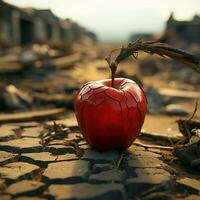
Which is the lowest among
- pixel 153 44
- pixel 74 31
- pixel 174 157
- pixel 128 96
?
pixel 74 31

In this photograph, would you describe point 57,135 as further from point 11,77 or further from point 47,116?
point 11,77

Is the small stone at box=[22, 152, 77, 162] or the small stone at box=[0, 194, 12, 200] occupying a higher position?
the small stone at box=[0, 194, 12, 200]

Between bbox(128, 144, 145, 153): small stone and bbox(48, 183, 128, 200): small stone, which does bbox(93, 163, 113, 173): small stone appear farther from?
bbox(128, 144, 145, 153): small stone

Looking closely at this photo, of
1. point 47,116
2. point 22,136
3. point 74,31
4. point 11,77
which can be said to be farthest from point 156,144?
point 74,31

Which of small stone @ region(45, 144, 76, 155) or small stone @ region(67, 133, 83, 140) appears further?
small stone @ region(67, 133, 83, 140)

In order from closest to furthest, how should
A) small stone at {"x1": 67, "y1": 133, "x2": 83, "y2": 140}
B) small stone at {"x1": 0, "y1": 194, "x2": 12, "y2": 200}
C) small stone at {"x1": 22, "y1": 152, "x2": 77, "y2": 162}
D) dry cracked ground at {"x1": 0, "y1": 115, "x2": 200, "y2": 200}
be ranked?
small stone at {"x1": 0, "y1": 194, "x2": 12, "y2": 200}, dry cracked ground at {"x1": 0, "y1": 115, "x2": 200, "y2": 200}, small stone at {"x1": 22, "y1": 152, "x2": 77, "y2": 162}, small stone at {"x1": 67, "y1": 133, "x2": 83, "y2": 140}

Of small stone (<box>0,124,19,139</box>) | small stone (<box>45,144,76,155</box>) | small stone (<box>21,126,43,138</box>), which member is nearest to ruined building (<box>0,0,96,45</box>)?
small stone (<box>0,124,19,139</box>)

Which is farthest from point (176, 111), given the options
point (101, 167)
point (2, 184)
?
point (2, 184)
